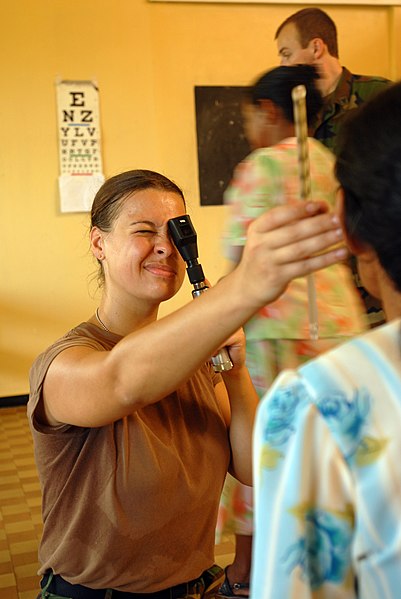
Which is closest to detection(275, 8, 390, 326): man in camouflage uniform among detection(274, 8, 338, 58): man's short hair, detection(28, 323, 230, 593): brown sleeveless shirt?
detection(274, 8, 338, 58): man's short hair

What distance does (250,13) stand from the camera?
18.6 ft

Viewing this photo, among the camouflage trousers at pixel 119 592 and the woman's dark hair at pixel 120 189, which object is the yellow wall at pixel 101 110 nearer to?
the woman's dark hair at pixel 120 189

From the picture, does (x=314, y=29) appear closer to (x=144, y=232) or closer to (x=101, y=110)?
(x=144, y=232)

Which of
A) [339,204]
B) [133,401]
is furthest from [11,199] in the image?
[339,204]

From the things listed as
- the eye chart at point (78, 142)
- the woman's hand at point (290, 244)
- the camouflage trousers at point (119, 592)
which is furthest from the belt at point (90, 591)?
the eye chart at point (78, 142)

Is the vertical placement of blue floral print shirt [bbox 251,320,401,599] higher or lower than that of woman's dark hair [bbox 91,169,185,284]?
lower

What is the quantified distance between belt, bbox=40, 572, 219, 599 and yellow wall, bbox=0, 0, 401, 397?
4.02 m

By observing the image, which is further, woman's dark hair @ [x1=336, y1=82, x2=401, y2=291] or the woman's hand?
the woman's hand

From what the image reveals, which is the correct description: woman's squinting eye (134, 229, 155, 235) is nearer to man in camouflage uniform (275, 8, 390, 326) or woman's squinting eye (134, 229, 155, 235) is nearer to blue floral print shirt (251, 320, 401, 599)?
blue floral print shirt (251, 320, 401, 599)

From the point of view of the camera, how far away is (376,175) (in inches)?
28.9

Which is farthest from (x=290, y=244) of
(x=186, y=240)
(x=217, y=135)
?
(x=217, y=135)

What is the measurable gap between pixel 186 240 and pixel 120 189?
19 centimetres

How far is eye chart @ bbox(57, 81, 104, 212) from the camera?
A: 17.6ft

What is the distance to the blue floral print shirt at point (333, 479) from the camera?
65 centimetres
